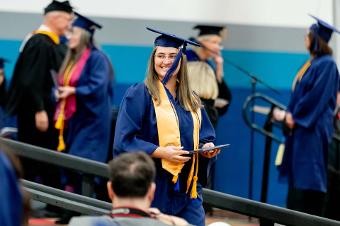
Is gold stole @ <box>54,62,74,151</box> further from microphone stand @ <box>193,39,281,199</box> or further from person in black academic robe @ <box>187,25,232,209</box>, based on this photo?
microphone stand @ <box>193,39,281,199</box>

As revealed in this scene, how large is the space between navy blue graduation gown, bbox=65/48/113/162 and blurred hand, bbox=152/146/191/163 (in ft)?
10.9

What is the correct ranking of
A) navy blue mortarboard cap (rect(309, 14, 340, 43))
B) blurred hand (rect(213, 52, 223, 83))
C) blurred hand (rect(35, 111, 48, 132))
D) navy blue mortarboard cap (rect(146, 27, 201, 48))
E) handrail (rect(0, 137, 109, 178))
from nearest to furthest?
1. navy blue mortarboard cap (rect(146, 27, 201, 48))
2. handrail (rect(0, 137, 109, 178))
3. navy blue mortarboard cap (rect(309, 14, 340, 43))
4. blurred hand (rect(35, 111, 48, 132))
5. blurred hand (rect(213, 52, 223, 83))

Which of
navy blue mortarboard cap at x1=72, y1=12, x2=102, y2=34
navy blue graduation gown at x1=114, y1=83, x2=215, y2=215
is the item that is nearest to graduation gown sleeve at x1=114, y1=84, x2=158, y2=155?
navy blue graduation gown at x1=114, y1=83, x2=215, y2=215

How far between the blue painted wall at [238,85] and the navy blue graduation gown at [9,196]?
5793 mm

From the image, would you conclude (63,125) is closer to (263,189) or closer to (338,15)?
(263,189)

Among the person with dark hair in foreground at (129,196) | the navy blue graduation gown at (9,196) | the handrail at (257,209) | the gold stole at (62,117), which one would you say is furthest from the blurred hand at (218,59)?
the navy blue graduation gown at (9,196)

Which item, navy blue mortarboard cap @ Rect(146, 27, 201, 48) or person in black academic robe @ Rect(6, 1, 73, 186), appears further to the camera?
person in black academic robe @ Rect(6, 1, 73, 186)

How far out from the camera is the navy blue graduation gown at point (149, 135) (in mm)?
6418

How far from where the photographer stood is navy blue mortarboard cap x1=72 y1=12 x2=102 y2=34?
9.43m

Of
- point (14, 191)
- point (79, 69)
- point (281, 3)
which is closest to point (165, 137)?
point (14, 191)

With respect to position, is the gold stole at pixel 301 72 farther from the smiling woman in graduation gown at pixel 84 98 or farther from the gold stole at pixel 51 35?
the gold stole at pixel 51 35

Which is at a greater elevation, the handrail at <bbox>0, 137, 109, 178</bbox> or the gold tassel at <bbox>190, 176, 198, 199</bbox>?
the gold tassel at <bbox>190, 176, 198, 199</bbox>


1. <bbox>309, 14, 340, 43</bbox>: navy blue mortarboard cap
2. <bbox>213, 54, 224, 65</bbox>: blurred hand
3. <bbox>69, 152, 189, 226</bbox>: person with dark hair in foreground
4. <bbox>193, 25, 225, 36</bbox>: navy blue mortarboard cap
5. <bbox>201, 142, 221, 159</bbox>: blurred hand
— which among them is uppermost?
<bbox>309, 14, 340, 43</bbox>: navy blue mortarboard cap

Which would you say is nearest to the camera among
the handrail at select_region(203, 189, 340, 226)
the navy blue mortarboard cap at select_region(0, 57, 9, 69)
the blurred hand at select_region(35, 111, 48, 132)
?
the handrail at select_region(203, 189, 340, 226)
